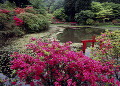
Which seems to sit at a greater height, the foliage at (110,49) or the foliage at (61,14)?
the foliage at (61,14)

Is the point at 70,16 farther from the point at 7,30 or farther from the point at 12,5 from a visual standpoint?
the point at 7,30

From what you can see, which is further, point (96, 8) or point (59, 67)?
point (96, 8)

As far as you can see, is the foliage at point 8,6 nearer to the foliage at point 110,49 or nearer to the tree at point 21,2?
the tree at point 21,2

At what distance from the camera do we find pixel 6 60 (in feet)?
14.5

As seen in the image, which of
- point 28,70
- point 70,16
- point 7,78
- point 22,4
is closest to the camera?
point 28,70

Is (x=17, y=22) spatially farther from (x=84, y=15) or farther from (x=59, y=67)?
(x=84, y=15)

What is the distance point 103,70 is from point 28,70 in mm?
1770

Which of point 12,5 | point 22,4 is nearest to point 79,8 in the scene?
point 22,4

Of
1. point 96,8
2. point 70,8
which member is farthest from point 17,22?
point 96,8

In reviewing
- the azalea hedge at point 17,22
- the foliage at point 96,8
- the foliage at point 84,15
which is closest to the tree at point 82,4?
the foliage at point 96,8

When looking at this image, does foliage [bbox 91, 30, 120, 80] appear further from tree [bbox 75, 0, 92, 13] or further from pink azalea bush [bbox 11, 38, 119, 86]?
tree [bbox 75, 0, 92, 13]

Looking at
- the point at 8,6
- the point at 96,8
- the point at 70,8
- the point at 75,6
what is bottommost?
the point at 8,6

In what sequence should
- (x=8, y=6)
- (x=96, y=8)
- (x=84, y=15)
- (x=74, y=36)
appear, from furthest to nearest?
(x=96, y=8) → (x=84, y=15) → (x=8, y=6) → (x=74, y=36)

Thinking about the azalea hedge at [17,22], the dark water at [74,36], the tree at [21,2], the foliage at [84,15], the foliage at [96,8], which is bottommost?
the dark water at [74,36]
